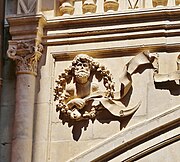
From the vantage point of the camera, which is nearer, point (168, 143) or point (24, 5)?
point (168, 143)

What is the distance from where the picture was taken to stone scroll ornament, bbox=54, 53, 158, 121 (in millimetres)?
11133

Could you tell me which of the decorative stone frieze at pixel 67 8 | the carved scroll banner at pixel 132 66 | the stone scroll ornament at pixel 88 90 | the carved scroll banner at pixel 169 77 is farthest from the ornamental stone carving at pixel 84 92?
the decorative stone frieze at pixel 67 8

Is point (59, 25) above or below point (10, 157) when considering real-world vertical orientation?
above

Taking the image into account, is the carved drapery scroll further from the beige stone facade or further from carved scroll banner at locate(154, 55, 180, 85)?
carved scroll banner at locate(154, 55, 180, 85)

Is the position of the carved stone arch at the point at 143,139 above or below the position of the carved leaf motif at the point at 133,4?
below

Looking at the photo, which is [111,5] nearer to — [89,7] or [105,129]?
[89,7]

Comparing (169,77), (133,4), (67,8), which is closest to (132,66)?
(169,77)

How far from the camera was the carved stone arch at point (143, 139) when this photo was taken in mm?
10906

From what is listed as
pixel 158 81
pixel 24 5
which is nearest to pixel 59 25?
pixel 24 5

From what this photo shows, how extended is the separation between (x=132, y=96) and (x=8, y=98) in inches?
52.0

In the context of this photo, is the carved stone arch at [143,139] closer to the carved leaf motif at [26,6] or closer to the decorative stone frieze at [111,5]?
the decorative stone frieze at [111,5]

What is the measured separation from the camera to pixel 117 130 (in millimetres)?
11070

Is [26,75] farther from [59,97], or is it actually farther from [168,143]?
[168,143]

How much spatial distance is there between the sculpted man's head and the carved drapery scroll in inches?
15.9
